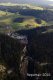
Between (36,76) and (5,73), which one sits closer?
(5,73)

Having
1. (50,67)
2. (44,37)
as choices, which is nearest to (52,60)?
(50,67)

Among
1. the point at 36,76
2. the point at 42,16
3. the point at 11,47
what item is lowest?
the point at 42,16

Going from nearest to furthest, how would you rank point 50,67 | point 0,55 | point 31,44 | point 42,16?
point 0,55 < point 50,67 < point 31,44 < point 42,16

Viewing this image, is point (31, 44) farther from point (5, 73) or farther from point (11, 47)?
point (5, 73)

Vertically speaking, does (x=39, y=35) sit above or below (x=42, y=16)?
above

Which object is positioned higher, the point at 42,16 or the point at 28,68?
the point at 28,68

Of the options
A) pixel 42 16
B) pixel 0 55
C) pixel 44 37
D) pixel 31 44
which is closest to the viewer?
pixel 0 55

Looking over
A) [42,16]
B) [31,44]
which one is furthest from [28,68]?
[42,16]

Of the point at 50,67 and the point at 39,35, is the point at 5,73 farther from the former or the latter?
the point at 39,35

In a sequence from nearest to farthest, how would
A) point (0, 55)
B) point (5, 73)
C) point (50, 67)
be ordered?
point (5, 73), point (0, 55), point (50, 67)
